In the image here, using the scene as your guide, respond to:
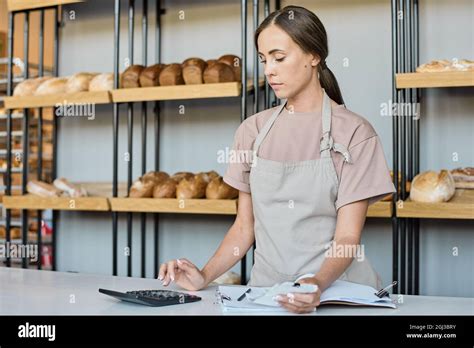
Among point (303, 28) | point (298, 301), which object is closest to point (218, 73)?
point (303, 28)

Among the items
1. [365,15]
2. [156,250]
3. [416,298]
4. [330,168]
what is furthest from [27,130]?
[416,298]

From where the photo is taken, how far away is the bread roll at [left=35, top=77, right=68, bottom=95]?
3.12m

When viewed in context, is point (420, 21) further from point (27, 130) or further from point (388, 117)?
point (27, 130)

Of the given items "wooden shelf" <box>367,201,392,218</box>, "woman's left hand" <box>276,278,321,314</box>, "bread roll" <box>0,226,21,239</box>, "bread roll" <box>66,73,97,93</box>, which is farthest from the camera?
"bread roll" <box>0,226,21,239</box>

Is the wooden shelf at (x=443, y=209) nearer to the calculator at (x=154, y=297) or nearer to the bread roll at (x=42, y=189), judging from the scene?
the calculator at (x=154, y=297)

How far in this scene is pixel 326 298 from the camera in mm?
1220

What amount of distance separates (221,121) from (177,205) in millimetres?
524

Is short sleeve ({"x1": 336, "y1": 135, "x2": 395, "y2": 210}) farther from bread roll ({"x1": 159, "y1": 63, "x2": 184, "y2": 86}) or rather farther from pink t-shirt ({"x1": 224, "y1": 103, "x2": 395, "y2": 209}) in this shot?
bread roll ({"x1": 159, "y1": 63, "x2": 184, "y2": 86})

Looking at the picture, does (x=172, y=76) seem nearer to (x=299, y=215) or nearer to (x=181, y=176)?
(x=181, y=176)

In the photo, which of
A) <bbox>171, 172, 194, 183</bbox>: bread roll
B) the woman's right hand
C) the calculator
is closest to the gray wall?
<bbox>171, 172, 194, 183</bbox>: bread roll

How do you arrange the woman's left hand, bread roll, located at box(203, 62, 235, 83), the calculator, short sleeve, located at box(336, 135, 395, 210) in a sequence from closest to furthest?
→ the woman's left hand, the calculator, short sleeve, located at box(336, 135, 395, 210), bread roll, located at box(203, 62, 235, 83)

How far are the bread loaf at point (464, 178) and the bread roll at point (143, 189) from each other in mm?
1286

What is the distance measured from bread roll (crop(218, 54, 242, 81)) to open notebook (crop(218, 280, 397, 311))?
162cm
